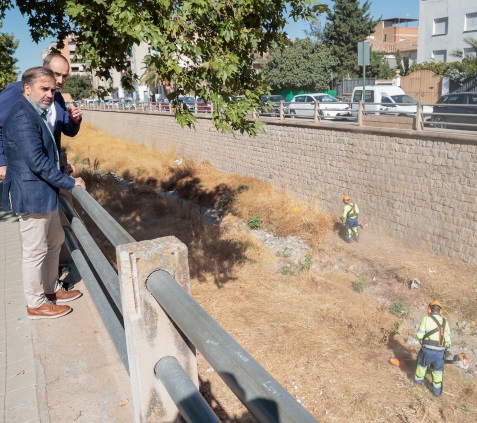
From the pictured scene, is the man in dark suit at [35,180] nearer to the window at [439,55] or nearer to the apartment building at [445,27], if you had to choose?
the apartment building at [445,27]

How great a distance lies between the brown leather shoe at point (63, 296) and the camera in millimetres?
3670

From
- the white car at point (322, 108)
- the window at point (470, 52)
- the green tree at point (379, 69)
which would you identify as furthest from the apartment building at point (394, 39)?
the white car at point (322, 108)

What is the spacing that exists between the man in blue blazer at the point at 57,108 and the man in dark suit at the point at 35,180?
46 centimetres


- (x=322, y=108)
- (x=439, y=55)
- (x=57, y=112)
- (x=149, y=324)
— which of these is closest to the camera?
(x=149, y=324)

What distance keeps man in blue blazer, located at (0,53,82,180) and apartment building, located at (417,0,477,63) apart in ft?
110

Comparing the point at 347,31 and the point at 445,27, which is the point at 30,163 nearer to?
the point at 445,27

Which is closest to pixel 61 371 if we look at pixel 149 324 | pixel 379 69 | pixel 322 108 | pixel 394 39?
pixel 149 324

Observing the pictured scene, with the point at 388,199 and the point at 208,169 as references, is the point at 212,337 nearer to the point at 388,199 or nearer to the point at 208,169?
the point at 388,199

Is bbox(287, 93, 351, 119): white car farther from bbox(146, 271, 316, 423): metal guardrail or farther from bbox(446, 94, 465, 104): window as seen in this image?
bbox(146, 271, 316, 423): metal guardrail

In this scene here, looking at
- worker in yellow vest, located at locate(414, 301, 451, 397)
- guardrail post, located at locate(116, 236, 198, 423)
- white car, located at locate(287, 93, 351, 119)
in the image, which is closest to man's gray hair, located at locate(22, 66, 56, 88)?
guardrail post, located at locate(116, 236, 198, 423)

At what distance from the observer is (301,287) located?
1116 cm

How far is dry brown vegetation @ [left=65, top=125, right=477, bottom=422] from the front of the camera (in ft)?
21.8

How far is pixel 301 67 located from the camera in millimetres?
43125

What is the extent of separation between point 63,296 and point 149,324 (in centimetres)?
238
